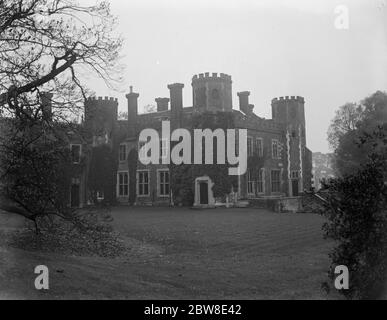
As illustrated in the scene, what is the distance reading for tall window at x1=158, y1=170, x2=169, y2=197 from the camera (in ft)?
82.2

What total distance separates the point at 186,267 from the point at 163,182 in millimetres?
17114

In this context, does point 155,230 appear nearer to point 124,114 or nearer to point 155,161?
point 155,161

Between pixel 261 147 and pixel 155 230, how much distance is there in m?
12.8

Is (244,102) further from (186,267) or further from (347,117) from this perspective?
(186,267)

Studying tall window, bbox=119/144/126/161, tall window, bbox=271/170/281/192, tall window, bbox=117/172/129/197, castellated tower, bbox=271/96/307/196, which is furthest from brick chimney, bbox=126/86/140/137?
tall window, bbox=271/170/281/192

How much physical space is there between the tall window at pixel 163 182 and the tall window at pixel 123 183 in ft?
6.47

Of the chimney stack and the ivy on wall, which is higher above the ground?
the chimney stack

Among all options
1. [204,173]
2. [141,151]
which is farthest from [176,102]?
[204,173]

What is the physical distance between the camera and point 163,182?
25281mm

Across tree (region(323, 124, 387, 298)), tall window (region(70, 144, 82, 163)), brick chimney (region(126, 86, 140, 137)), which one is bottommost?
tree (region(323, 124, 387, 298))

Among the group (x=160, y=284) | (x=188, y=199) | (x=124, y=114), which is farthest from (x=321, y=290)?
(x=124, y=114)

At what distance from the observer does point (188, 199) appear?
910 inches

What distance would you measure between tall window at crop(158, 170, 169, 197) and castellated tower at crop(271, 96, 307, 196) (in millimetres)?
7302
